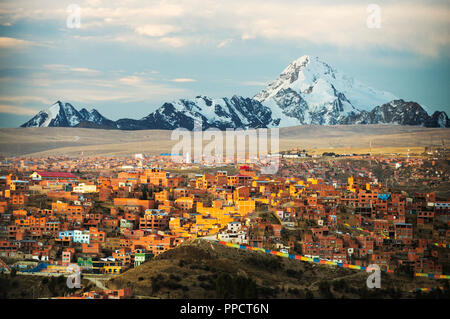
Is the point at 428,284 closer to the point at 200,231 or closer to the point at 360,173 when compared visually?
the point at 200,231

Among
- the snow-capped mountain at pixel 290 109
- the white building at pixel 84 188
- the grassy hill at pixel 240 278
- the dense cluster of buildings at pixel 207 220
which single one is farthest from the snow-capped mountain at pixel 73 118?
the grassy hill at pixel 240 278

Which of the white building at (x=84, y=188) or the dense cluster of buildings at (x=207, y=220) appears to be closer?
the dense cluster of buildings at (x=207, y=220)

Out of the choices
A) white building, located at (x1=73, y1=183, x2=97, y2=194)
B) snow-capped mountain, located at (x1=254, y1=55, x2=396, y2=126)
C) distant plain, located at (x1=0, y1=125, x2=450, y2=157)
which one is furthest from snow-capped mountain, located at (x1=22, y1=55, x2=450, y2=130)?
white building, located at (x1=73, y1=183, x2=97, y2=194)

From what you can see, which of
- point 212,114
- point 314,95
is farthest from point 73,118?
point 314,95

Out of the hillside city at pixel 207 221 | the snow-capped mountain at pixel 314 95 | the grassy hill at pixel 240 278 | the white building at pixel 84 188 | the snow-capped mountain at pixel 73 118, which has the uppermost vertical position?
the snow-capped mountain at pixel 314 95

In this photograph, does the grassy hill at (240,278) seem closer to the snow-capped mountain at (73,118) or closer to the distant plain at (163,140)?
the distant plain at (163,140)

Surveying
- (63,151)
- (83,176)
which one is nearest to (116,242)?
(83,176)

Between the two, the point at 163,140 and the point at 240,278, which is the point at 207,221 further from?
the point at 163,140

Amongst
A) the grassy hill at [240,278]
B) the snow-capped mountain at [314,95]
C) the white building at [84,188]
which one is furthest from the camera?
the snow-capped mountain at [314,95]

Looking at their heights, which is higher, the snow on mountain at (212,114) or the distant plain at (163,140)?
the snow on mountain at (212,114)
